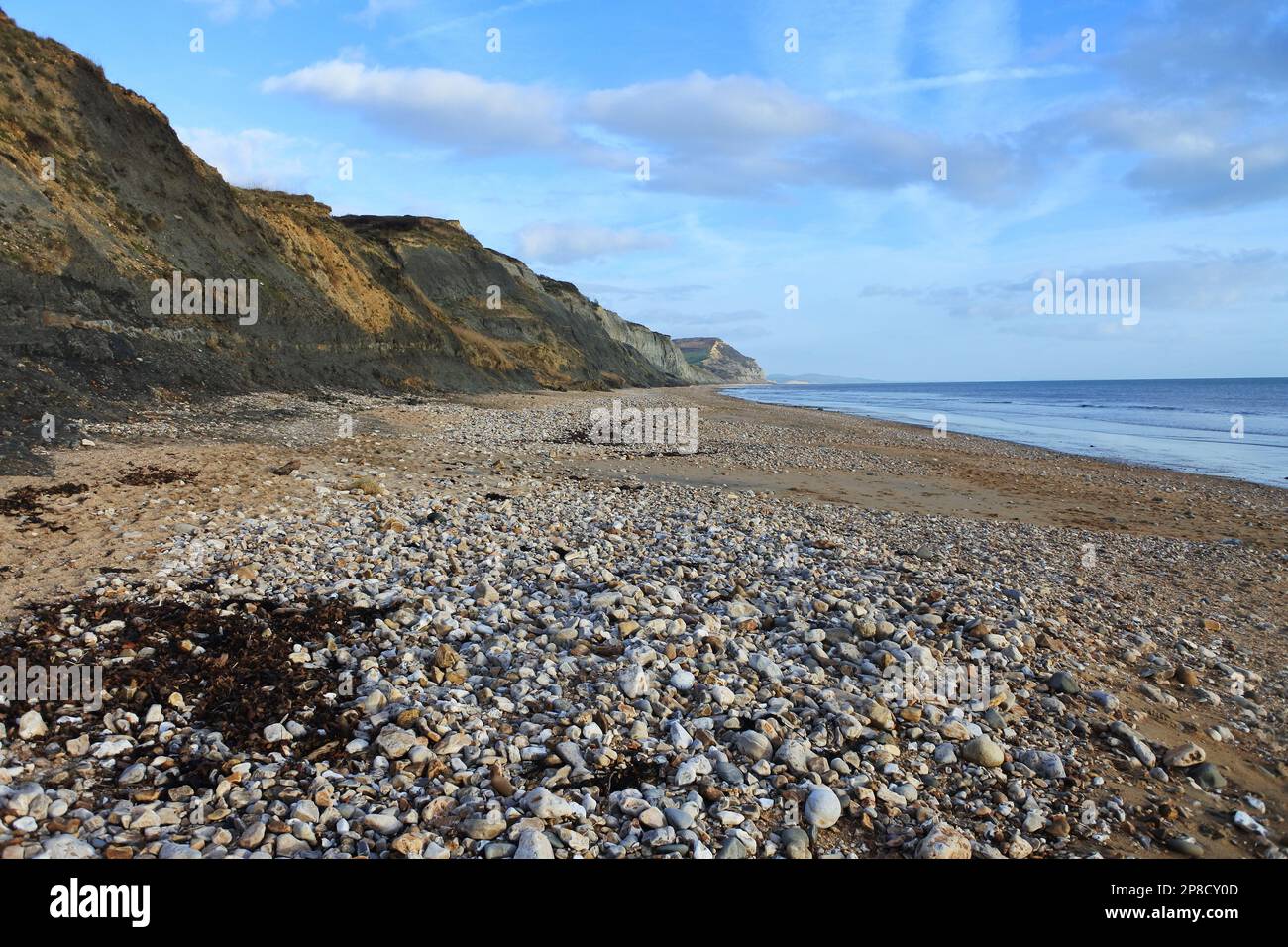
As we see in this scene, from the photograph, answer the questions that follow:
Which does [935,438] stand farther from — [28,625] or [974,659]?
[28,625]

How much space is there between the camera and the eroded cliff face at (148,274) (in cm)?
1955

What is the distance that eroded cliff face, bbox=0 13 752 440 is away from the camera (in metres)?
19.5

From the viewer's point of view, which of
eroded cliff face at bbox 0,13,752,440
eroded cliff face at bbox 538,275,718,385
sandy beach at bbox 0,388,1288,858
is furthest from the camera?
eroded cliff face at bbox 538,275,718,385

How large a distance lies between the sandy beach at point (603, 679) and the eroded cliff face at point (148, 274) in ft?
31.6

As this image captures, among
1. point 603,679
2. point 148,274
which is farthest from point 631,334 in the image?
point 603,679

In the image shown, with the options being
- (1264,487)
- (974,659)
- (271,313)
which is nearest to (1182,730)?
(974,659)

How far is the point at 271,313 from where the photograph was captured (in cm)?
3075

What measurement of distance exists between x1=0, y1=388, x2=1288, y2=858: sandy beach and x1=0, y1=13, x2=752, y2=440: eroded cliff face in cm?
962

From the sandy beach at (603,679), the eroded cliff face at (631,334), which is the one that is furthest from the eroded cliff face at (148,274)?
the eroded cliff face at (631,334)

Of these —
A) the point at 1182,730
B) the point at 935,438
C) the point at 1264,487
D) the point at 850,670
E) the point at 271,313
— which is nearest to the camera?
the point at 1182,730

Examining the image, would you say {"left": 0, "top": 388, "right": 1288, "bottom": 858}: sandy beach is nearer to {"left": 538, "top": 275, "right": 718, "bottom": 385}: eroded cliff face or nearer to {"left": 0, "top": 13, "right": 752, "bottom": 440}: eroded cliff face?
{"left": 0, "top": 13, "right": 752, "bottom": 440}: eroded cliff face

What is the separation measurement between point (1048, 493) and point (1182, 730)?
14359 millimetres

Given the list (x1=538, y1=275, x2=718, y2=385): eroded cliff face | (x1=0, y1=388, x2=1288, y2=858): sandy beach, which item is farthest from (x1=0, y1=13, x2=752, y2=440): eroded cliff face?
(x1=538, y1=275, x2=718, y2=385): eroded cliff face

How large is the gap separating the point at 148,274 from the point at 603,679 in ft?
88.8
